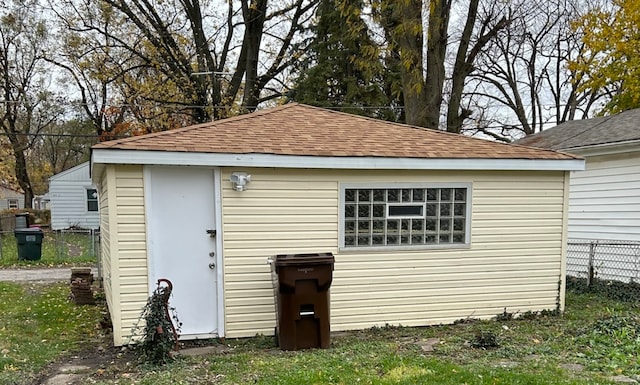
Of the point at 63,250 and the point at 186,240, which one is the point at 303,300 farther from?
the point at 63,250

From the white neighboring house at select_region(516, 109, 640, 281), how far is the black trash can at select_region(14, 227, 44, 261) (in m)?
13.5

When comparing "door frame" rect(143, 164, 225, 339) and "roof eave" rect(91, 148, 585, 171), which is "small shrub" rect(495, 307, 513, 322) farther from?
"door frame" rect(143, 164, 225, 339)

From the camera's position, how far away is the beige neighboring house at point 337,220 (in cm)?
518

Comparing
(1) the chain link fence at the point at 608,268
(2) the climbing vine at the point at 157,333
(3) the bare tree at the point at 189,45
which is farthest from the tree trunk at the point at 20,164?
(1) the chain link fence at the point at 608,268

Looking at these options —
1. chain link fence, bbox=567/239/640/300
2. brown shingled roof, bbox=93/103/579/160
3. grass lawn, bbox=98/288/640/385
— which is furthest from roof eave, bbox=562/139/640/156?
grass lawn, bbox=98/288/640/385

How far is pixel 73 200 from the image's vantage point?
22.0 metres

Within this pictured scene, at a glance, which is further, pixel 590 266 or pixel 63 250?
pixel 63 250

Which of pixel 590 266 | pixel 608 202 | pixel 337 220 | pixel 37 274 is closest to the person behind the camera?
pixel 337 220

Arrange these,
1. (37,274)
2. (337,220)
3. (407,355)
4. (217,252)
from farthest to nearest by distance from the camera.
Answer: (37,274) < (337,220) < (217,252) < (407,355)

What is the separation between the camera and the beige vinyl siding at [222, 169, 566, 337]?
5.54 m

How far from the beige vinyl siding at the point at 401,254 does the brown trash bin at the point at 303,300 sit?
587 millimetres

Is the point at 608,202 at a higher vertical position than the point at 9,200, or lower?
higher

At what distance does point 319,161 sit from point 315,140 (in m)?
0.53

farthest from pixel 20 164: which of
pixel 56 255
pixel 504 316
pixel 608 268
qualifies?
pixel 608 268
